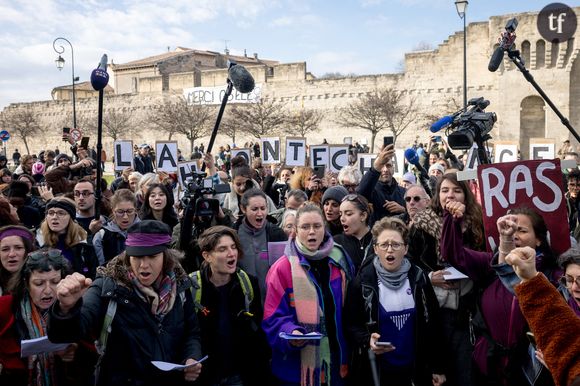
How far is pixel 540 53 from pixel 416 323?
3417 centimetres

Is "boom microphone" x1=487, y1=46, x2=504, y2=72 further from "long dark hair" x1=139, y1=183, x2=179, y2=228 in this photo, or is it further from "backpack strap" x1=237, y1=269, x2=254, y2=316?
"long dark hair" x1=139, y1=183, x2=179, y2=228

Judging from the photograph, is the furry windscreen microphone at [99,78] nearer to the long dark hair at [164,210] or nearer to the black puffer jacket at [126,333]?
the long dark hair at [164,210]

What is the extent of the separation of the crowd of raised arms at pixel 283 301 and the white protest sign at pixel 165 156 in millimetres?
4970

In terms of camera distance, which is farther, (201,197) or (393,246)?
(201,197)

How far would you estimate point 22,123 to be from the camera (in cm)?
5547

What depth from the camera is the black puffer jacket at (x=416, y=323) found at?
387cm

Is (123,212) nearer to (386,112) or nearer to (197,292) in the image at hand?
(197,292)

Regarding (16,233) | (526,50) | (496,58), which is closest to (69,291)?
(16,233)

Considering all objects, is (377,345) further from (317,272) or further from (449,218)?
(449,218)

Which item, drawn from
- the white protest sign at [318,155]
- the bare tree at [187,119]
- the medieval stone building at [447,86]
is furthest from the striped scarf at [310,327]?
the bare tree at [187,119]

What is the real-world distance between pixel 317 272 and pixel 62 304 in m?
1.82

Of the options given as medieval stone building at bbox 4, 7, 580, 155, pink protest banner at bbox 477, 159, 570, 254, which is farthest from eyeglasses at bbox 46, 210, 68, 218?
medieval stone building at bbox 4, 7, 580, 155

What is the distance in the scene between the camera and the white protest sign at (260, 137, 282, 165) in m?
11.8

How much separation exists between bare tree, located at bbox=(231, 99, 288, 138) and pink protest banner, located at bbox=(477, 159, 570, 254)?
36404 millimetres
